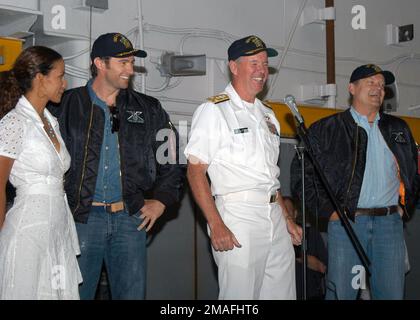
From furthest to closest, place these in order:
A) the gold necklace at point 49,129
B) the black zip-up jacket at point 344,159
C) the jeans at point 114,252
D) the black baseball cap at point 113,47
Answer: the black zip-up jacket at point 344,159 < the black baseball cap at point 113,47 < the jeans at point 114,252 < the gold necklace at point 49,129

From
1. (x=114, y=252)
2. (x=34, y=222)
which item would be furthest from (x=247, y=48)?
(x=34, y=222)

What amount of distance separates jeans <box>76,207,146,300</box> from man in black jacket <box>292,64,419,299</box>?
1.30 meters

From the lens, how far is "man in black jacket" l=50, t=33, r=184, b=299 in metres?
4.90

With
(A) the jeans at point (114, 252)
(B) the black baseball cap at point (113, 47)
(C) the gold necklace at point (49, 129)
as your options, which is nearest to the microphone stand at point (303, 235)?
(A) the jeans at point (114, 252)

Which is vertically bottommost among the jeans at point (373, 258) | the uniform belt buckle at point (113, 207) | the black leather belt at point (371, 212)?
the jeans at point (373, 258)

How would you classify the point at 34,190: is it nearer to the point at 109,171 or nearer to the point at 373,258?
the point at 109,171

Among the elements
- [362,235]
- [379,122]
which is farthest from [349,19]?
[362,235]

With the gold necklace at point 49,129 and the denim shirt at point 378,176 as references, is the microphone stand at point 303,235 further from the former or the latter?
the gold necklace at point 49,129

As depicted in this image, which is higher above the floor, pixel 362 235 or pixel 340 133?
pixel 340 133

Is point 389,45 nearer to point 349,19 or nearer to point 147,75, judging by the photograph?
point 349,19

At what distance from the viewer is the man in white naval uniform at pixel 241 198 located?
4.80m

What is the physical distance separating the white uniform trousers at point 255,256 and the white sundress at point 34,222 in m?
0.86

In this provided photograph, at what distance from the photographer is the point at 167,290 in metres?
8.52

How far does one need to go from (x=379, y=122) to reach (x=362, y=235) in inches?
33.6
